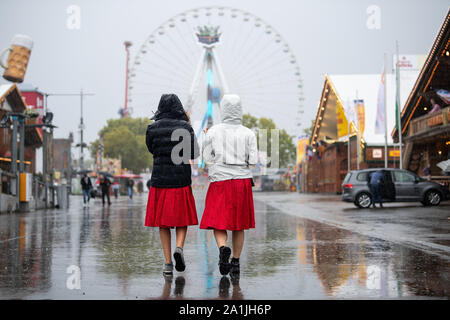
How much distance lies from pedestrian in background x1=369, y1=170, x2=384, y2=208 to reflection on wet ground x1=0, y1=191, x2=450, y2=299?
12607 mm

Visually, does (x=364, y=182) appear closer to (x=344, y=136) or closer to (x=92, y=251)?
(x=92, y=251)

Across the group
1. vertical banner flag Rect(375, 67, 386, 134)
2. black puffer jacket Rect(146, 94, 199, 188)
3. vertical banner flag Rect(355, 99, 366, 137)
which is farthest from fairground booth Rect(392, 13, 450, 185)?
black puffer jacket Rect(146, 94, 199, 188)

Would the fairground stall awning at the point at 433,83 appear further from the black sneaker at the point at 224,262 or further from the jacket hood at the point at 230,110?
the black sneaker at the point at 224,262

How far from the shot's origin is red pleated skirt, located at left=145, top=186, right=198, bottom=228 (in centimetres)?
678

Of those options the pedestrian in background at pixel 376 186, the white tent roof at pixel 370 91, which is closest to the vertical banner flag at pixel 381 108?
the pedestrian in background at pixel 376 186

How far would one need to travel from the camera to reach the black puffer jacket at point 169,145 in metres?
6.85

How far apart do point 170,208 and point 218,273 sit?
0.88m

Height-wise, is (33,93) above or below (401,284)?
above

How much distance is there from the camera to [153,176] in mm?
6949

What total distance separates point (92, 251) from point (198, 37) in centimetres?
3570

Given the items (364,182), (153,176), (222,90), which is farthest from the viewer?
(222,90)

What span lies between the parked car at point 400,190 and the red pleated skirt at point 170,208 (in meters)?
18.2

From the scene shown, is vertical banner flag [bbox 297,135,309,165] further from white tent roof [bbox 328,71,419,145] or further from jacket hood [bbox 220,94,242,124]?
jacket hood [bbox 220,94,242,124]
